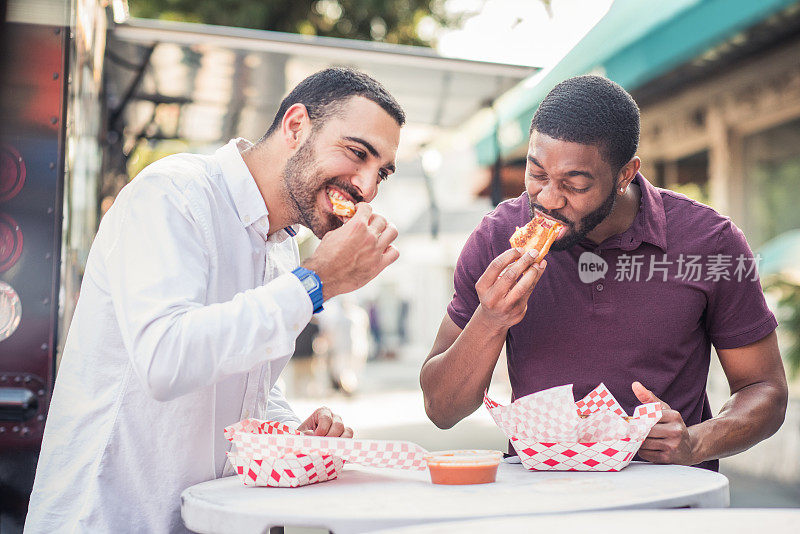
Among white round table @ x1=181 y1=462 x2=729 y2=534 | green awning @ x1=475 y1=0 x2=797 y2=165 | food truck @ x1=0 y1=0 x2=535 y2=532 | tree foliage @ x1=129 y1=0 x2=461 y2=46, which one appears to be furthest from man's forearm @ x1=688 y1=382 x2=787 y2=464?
tree foliage @ x1=129 y1=0 x2=461 y2=46

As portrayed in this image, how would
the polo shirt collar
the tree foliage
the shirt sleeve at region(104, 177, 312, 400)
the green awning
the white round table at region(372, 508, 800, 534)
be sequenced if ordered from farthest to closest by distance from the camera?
1. the tree foliage
2. the green awning
3. the polo shirt collar
4. the shirt sleeve at region(104, 177, 312, 400)
5. the white round table at region(372, 508, 800, 534)

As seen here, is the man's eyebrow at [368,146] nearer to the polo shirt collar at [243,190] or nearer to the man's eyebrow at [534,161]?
the polo shirt collar at [243,190]

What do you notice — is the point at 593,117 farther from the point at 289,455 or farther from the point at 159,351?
the point at 159,351

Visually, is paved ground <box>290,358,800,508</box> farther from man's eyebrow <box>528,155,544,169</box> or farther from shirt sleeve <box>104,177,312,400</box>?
shirt sleeve <box>104,177,312,400</box>

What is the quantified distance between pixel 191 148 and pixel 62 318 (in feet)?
19.1

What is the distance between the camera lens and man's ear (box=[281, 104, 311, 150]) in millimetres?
2281

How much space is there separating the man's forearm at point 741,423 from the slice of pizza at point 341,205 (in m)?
1.11

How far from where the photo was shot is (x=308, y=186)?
224cm

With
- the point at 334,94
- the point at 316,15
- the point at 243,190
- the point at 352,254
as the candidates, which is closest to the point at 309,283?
the point at 352,254

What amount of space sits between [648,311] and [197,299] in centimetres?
134

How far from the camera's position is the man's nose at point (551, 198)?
8.23ft

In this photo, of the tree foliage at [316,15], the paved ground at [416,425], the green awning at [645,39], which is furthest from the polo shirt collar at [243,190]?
the tree foliage at [316,15]

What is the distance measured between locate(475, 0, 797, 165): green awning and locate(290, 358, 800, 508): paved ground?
3045 mm

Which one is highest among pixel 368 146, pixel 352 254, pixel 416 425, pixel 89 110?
pixel 89 110
